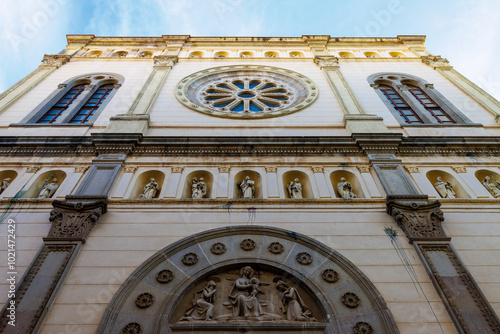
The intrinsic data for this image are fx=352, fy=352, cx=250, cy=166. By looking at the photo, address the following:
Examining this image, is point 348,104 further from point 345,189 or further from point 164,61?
point 164,61

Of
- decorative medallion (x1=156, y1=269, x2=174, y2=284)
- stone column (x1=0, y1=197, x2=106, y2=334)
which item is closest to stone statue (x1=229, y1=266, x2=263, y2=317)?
decorative medallion (x1=156, y1=269, x2=174, y2=284)

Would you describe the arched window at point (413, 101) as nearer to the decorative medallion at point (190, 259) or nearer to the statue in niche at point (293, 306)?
the statue in niche at point (293, 306)

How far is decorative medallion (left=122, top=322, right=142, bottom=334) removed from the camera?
6203mm

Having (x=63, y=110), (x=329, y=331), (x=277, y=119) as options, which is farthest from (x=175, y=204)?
(x=63, y=110)

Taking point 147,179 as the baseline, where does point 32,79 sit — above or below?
above

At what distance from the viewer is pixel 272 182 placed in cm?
982

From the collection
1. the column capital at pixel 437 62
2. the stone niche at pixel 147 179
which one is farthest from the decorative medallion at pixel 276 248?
the column capital at pixel 437 62

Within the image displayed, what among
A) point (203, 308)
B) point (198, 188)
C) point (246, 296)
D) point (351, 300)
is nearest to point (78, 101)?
point (198, 188)

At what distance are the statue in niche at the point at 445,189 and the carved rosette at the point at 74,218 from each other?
29.0 feet

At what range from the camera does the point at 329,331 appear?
626 cm

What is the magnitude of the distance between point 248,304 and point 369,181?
16.7ft

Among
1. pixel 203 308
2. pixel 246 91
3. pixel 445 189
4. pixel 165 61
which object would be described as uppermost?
pixel 165 61

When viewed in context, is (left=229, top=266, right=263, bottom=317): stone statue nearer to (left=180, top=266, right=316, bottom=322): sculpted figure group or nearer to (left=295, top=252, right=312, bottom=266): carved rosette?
(left=180, top=266, right=316, bottom=322): sculpted figure group

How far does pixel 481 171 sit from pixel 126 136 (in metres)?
10.8
